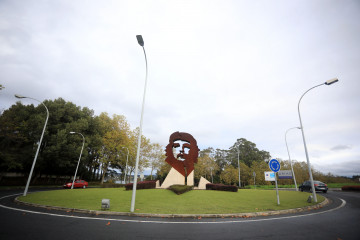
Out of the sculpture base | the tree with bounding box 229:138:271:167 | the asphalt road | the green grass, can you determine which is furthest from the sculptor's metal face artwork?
the tree with bounding box 229:138:271:167

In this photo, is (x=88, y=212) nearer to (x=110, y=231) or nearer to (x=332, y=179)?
(x=110, y=231)

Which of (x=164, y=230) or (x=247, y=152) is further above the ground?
(x=247, y=152)

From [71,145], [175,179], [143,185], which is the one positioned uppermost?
[71,145]

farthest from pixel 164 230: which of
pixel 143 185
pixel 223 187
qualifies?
pixel 223 187

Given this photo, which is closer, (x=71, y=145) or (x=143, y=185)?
(x=143, y=185)

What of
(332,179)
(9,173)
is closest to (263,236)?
(9,173)

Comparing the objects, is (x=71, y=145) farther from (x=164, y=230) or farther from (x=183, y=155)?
(x=164, y=230)

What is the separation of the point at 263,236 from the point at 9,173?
133 feet

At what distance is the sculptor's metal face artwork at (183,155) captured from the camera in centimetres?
2486

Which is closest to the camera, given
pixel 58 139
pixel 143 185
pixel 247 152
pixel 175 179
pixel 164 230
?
pixel 164 230

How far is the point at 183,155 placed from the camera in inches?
981

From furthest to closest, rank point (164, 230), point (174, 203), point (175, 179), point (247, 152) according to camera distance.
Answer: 1. point (247, 152)
2. point (175, 179)
3. point (174, 203)
4. point (164, 230)

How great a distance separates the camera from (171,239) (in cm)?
501

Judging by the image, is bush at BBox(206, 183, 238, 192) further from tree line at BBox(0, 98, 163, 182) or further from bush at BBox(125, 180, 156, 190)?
tree line at BBox(0, 98, 163, 182)
